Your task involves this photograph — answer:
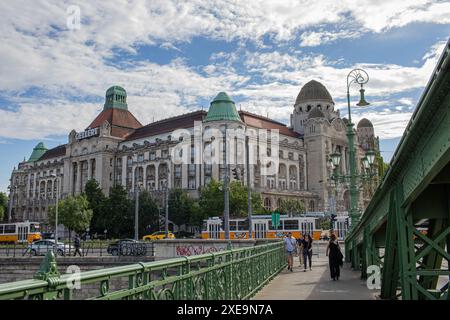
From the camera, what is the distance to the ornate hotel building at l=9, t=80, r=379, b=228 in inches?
3381

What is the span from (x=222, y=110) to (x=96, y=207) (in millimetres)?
27184

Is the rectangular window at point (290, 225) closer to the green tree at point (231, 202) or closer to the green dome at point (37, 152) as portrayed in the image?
the green tree at point (231, 202)

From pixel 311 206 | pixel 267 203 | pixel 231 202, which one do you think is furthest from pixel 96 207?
pixel 311 206

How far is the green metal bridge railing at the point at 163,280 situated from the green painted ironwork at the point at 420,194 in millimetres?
3137

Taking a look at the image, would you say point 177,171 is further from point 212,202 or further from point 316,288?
point 316,288

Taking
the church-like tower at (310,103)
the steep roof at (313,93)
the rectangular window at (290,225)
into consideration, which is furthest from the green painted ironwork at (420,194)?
the steep roof at (313,93)

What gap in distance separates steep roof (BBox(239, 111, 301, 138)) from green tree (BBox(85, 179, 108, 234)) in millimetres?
31669

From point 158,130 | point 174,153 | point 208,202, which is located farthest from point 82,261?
point 158,130

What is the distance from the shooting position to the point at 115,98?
111875 millimetres

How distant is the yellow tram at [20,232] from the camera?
59497 mm

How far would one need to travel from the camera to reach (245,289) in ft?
37.8
